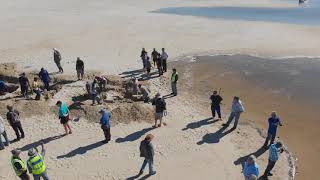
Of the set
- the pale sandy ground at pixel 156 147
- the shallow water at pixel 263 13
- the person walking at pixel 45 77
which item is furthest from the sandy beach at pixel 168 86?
the shallow water at pixel 263 13

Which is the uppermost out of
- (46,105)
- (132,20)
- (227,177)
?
(132,20)

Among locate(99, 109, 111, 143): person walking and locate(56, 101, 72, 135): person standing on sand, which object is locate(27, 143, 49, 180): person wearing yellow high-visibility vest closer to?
locate(99, 109, 111, 143): person walking

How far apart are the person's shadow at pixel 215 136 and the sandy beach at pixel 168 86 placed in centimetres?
4

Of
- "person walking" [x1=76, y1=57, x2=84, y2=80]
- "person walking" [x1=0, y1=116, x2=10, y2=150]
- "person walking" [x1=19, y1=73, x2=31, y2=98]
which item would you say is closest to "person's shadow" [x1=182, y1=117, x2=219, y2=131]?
"person walking" [x1=0, y1=116, x2=10, y2=150]

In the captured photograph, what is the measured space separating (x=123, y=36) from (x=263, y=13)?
19.8 m

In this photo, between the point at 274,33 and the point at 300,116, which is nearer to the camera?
the point at 300,116

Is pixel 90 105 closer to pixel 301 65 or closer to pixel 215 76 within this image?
pixel 215 76

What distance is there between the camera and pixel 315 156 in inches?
629

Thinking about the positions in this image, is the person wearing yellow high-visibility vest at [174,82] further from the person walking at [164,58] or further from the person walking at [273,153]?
the person walking at [273,153]

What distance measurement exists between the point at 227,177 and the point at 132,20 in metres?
30.5

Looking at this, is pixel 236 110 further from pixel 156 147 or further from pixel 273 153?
pixel 273 153

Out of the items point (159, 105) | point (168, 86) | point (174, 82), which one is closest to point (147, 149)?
point (159, 105)

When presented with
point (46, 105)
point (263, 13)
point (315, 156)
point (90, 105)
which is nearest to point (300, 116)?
point (315, 156)

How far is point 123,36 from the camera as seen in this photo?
115 ft
